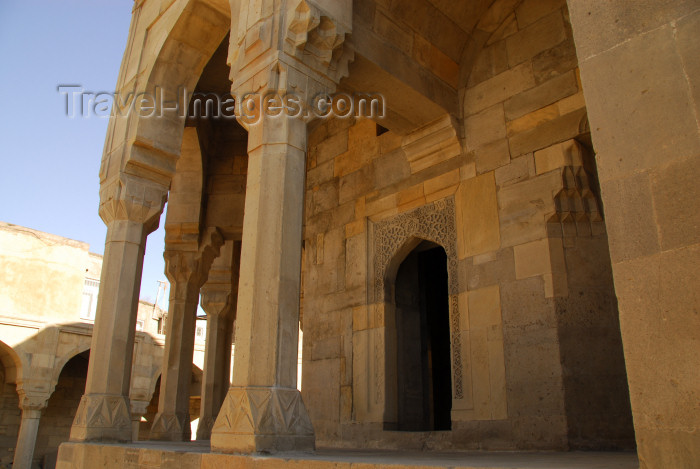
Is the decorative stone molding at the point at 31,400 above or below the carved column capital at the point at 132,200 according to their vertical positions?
below

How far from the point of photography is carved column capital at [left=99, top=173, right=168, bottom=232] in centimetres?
637

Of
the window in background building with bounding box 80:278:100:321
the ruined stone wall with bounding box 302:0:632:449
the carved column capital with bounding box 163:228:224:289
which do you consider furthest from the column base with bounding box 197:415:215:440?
the window in background building with bounding box 80:278:100:321

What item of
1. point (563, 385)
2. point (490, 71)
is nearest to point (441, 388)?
point (563, 385)

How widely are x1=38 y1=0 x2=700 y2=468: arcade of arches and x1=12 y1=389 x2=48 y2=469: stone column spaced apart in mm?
6679

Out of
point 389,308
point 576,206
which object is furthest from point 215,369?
point 576,206

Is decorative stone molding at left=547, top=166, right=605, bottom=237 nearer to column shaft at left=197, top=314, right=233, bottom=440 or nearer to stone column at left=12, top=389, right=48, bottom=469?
column shaft at left=197, top=314, right=233, bottom=440

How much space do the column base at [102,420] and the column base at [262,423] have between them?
2315 millimetres

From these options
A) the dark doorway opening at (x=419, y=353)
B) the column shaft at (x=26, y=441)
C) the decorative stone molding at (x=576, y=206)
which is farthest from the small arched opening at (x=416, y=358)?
the column shaft at (x=26, y=441)

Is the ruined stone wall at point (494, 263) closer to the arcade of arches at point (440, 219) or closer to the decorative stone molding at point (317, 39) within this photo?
the arcade of arches at point (440, 219)

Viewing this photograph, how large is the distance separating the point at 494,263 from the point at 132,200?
4.06 meters

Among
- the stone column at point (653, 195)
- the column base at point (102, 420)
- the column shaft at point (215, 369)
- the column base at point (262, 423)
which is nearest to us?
the stone column at point (653, 195)

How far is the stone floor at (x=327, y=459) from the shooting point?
2.71 m

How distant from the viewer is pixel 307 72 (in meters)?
4.64

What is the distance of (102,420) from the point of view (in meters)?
5.61
